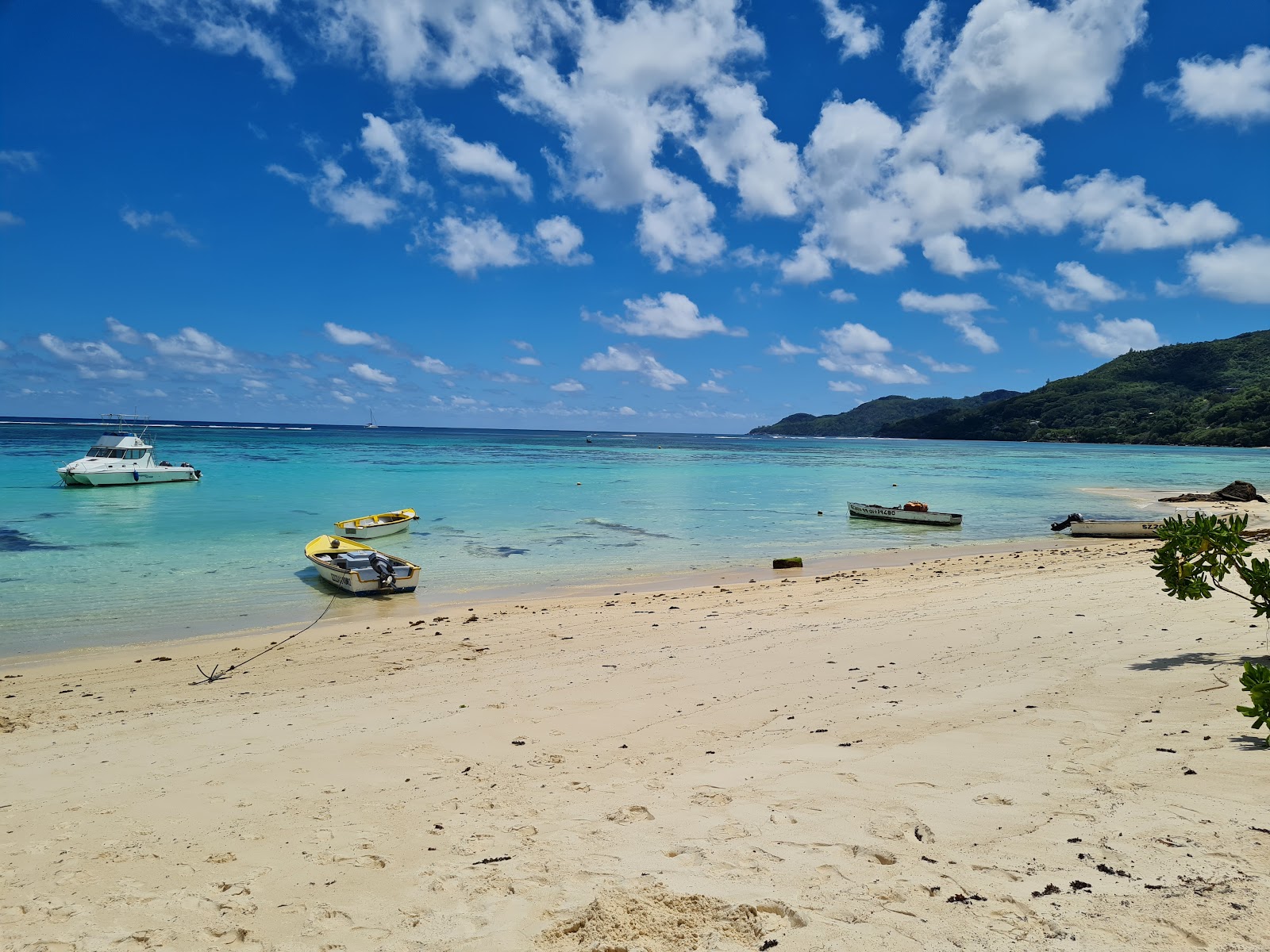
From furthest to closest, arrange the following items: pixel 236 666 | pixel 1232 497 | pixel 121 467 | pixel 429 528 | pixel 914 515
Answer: pixel 121 467, pixel 1232 497, pixel 914 515, pixel 429 528, pixel 236 666

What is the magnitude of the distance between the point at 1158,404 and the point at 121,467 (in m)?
184

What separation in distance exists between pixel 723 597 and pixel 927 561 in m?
7.79

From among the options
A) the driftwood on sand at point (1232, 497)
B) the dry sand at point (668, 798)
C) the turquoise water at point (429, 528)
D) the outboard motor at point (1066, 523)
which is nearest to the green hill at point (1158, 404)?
the turquoise water at point (429, 528)

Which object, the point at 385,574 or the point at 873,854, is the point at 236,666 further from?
the point at 873,854

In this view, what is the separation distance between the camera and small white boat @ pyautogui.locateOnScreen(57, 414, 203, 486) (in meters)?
38.9

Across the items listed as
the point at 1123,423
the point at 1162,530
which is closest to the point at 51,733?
the point at 1162,530

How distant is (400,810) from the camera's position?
486cm

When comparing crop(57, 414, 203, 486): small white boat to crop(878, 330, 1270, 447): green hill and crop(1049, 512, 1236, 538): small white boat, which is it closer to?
crop(1049, 512, 1236, 538): small white boat

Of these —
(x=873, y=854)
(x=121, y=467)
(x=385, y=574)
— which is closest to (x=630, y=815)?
(x=873, y=854)

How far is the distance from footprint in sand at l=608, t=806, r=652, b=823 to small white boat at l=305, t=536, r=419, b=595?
1192 centimetres

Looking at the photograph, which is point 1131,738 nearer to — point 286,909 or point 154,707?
point 286,909

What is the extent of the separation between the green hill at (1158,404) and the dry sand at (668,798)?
136m

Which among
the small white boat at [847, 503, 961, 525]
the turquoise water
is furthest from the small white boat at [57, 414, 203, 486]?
the small white boat at [847, 503, 961, 525]

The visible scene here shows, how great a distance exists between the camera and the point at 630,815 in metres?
4.62
